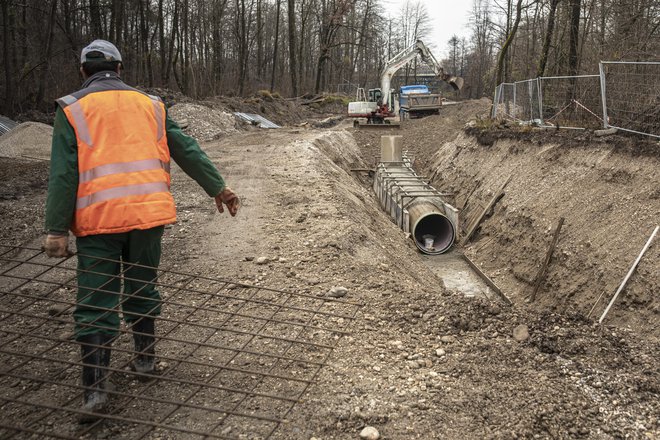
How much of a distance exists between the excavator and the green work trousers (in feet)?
71.1

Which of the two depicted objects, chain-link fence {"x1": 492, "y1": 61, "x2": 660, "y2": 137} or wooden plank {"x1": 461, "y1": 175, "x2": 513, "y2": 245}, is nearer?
chain-link fence {"x1": 492, "y1": 61, "x2": 660, "y2": 137}

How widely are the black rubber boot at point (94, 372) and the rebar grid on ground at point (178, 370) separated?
0.08 meters

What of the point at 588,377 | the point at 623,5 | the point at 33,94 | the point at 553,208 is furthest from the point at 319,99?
the point at 588,377

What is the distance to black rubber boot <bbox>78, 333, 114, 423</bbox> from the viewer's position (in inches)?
116

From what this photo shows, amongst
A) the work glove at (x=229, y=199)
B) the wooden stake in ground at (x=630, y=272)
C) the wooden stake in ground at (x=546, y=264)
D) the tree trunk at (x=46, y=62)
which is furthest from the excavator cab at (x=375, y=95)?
the work glove at (x=229, y=199)

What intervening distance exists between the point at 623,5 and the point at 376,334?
42.3ft

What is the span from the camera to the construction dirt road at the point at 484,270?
10.6 ft

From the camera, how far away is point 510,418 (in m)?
3.16

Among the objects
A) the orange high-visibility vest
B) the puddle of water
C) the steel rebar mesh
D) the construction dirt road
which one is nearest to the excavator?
the steel rebar mesh

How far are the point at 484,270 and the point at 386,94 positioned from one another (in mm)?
17079

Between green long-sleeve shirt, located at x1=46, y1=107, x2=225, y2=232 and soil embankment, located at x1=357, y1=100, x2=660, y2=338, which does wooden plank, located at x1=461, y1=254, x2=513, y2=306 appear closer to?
soil embankment, located at x1=357, y1=100, x2=660, y2=338

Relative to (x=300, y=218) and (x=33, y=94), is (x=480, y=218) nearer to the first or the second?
(x=300, y=218)

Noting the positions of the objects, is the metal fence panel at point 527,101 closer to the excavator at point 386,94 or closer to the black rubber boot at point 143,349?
the excavator at point 386,94

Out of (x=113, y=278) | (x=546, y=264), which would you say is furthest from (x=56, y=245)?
(x=546, y=264)
